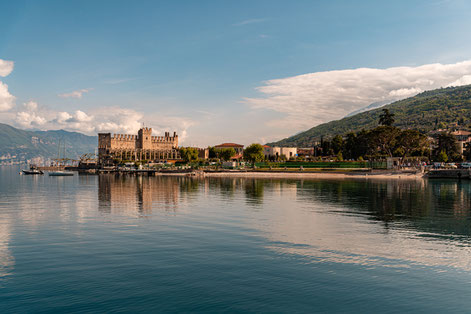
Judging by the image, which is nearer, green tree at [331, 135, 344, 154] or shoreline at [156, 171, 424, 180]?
shoreline at [156, 171, 424, 180]

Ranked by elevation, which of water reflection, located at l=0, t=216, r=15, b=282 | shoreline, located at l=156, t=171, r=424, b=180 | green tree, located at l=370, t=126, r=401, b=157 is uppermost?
→ green tree, located at l=370, t=126, r=401, b=157

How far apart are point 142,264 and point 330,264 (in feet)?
31.6

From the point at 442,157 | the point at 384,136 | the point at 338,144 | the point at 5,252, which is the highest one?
the point at 384,136

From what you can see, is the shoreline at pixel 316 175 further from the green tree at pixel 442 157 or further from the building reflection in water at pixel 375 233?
the building reflection in water at pixel 375 233

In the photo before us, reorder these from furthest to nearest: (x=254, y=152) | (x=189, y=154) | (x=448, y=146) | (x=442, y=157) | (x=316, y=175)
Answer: (x=189, y=154), (x=448, y=146), (x=254, y=152), (x=442, y=157), (x=316, y=175)

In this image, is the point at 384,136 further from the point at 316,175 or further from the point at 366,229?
the point at 366,229

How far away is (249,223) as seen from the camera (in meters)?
29.9

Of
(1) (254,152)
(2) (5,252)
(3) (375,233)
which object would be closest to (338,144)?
(1) (254,152)

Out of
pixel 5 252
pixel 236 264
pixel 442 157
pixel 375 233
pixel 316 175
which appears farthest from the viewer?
pixel 442 157

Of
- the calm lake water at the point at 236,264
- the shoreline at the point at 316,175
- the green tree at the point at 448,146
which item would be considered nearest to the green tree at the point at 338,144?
the green tree at the point at 448,146

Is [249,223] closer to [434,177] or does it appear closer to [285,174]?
[285,174]

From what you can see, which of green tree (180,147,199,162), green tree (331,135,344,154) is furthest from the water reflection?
green tree (180,147,199,162)

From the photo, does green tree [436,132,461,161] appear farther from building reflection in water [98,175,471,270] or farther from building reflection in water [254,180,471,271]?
building reflection in water [254,180,471,271]

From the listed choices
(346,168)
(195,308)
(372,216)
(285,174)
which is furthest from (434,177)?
(195,308)
